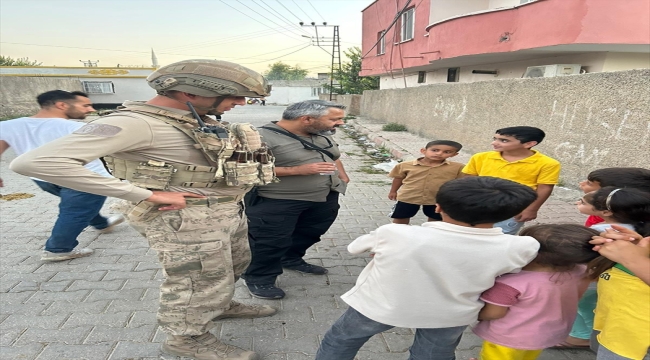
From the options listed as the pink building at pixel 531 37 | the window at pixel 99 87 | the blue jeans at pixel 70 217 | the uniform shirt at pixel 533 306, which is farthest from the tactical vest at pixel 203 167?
the window at pixel 99 87

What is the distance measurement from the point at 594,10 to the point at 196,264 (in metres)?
8.39

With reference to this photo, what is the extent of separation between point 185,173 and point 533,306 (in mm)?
1679

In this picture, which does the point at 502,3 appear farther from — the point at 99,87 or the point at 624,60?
the point at 99,87

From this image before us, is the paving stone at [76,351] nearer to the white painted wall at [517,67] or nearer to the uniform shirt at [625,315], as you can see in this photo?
the uniform shirt at [625,315]

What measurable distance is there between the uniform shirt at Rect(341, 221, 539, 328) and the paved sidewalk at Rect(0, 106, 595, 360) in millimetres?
831

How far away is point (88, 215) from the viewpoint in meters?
3.23

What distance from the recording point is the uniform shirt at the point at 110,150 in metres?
1.37

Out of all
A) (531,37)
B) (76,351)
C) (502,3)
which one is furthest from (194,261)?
(502,3)

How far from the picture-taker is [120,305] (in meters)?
2.54

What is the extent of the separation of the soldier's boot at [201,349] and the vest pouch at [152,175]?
914 mm

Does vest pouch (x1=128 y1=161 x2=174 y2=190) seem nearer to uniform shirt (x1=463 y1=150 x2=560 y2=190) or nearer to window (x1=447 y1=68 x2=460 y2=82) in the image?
uniform shirt (x1=463 y1=150 x2=560 y2=190)

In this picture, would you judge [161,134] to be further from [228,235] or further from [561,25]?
[561,25]

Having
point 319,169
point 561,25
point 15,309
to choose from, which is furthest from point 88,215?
point 561,25

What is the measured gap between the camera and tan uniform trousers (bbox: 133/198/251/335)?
1.76 meters
